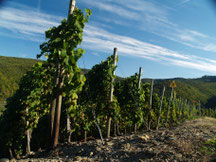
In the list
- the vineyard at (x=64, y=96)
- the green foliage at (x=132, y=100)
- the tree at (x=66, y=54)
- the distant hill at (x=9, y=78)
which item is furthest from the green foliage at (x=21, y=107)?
the distant hill at (x=9, y=78)

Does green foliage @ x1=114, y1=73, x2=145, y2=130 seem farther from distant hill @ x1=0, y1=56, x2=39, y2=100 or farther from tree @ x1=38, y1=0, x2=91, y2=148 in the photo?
distant hill @ x1=0, y1=56, x2=39, y2=100

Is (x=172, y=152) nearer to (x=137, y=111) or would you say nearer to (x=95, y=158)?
(x=95, y=158)

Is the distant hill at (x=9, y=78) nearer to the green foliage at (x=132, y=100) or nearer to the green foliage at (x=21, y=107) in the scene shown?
the green foliage at (x=21, y=107)

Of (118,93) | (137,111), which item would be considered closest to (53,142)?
(137,111)

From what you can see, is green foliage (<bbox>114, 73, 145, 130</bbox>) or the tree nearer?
the tree

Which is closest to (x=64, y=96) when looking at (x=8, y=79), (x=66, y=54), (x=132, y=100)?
(x=66, y=54)

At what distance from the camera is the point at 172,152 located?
4.22 meters

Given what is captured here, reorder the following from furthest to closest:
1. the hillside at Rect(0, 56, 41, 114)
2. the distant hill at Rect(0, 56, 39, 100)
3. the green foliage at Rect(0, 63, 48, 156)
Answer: the distant hill at Rect(0, 56, 39, 100), the hillside at Rect(0, 56, 41, 114), the green foliage at Rect(0, 63, 48, 156)

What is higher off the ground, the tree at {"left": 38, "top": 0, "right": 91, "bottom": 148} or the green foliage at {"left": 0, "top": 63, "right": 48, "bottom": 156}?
the tree at {"left": 38, "top": 0, "right": 91, "bottom": 148}

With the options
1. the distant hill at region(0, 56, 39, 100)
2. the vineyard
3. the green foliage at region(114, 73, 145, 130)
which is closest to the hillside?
the distant hill at region(0, 56, 39, 100)

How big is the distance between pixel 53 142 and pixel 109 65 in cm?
494

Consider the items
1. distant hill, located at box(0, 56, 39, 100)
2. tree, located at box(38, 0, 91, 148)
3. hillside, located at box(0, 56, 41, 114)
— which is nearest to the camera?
tree, located at box(38, 0, 91, 148)

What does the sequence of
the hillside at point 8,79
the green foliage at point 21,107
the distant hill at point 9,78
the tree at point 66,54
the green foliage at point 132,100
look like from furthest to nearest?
1. the distant hill at point 9,78
2. the hillside at point 8,79
3. the green foliage at point 132,100
4. the green foliage at point 21,107
5. the tree at point 66,54

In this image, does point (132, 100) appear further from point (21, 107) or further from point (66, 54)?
point (66, 54)
